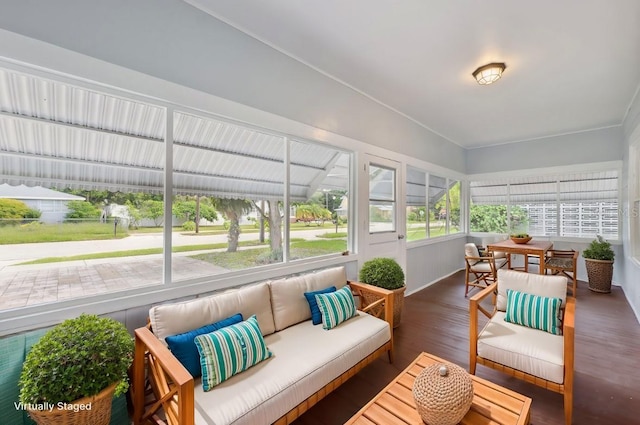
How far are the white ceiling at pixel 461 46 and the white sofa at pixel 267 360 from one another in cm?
223

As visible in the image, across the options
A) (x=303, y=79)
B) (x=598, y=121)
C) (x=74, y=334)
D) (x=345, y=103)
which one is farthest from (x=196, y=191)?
(x=598, y=121)

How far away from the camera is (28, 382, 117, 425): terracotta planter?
118 cm

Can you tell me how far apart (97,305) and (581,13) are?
4.10 meters

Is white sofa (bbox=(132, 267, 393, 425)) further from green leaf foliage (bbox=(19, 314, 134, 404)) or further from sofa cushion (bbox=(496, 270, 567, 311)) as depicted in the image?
sofa cushion (bbox=(496, 270, 567, 311))

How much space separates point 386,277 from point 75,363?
2532mm

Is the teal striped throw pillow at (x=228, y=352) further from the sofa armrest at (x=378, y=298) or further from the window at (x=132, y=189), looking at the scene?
the sofa armrest at (x=378, y=298)

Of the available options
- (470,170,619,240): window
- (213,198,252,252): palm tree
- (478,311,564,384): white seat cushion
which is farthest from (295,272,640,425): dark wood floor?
(470,170,619,240): window

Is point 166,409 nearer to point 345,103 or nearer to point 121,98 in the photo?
point 121,98

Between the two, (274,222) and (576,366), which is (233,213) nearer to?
(274,222)

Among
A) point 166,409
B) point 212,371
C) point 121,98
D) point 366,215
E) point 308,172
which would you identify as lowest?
point 166,409

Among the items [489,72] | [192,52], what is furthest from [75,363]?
[489,72]

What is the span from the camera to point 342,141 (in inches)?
128

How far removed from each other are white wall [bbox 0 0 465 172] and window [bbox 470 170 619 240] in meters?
4.30

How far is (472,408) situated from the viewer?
1.37m
